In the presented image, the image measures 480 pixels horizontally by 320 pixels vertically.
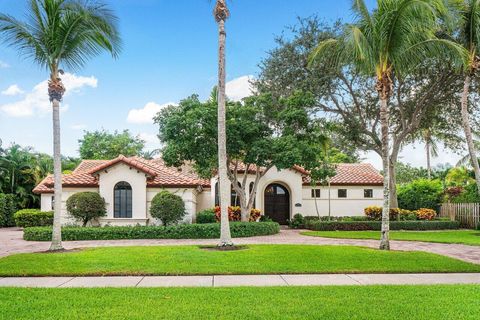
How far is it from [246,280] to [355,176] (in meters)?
24.7

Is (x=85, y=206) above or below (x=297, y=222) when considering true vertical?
above

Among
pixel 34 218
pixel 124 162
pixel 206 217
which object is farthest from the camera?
pixel 34 218

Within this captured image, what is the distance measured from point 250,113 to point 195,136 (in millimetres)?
2869

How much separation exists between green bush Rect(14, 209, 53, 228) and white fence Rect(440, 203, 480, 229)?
85.1 ft

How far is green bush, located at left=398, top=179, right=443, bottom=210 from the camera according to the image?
31.8 meters

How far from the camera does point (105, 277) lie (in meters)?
9.67

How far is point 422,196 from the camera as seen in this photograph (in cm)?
3222

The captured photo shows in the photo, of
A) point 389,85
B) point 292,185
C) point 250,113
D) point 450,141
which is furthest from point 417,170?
point 389,85

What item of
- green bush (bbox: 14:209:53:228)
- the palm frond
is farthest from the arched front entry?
the palm frond

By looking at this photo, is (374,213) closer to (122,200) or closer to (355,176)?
(355,176)

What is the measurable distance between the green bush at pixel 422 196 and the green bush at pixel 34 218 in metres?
24.8

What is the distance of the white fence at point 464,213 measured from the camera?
90.1 ft

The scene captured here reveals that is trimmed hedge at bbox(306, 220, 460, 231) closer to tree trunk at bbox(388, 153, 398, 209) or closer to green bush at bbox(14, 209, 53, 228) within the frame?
tree trunk at bbox(388, 153, 398, 209)

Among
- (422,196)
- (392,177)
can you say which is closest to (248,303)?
(392,177)
